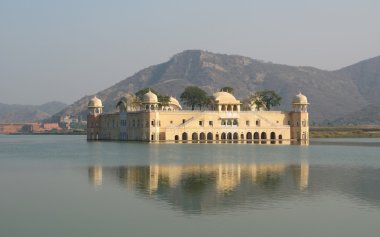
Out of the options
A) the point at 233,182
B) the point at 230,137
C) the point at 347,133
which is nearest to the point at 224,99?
the point at 230,137

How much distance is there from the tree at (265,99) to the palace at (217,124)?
1012 cm

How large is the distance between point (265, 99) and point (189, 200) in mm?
74443

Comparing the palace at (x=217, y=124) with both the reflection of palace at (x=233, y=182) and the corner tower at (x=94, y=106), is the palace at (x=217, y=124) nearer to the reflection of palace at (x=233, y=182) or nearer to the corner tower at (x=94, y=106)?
the corner tower at (x=94, y=106)

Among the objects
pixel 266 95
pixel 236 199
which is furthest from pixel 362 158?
pixel 266 95

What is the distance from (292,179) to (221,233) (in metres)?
13.1

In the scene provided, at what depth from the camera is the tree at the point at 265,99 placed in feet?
306

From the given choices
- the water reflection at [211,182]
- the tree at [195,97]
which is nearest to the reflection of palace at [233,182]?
the water reflection at [211,182]

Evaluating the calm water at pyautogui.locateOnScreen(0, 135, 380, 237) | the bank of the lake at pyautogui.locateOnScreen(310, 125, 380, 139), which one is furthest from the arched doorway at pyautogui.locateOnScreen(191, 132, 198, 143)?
the calm water at pyautogui.locateOnScreen(0, 135, 380, 237)

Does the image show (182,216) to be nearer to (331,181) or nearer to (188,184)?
(188,184)

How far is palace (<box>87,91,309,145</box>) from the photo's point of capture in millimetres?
75500

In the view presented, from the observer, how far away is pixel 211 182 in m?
27.7

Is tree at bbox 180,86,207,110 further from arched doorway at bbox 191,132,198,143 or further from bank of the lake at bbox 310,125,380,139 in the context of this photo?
bank of the lake at bbox 310,125,380,139

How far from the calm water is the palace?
39.1 meters

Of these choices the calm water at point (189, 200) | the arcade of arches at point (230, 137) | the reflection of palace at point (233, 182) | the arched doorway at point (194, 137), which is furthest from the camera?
the arcade of arches at point (230, 137)
